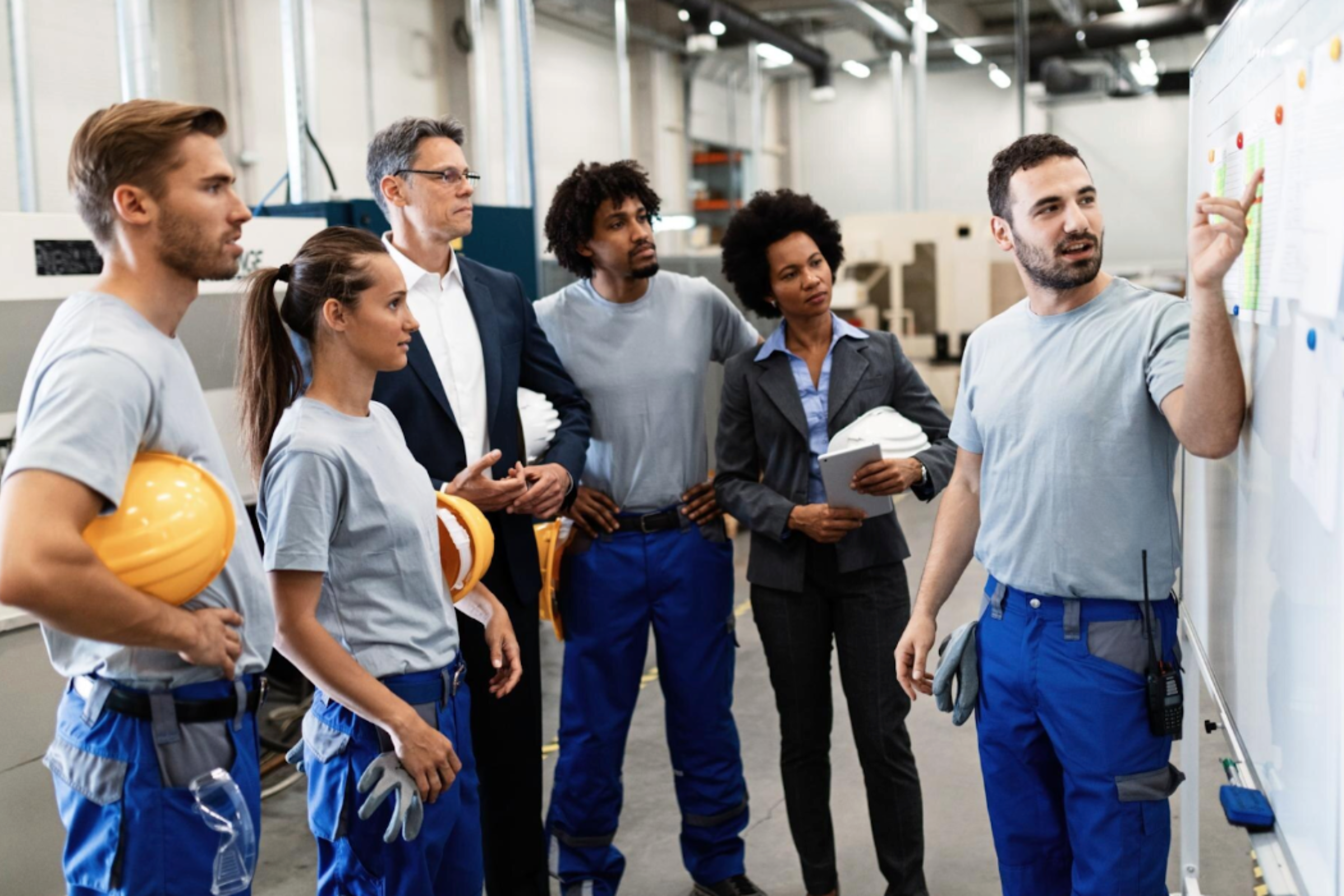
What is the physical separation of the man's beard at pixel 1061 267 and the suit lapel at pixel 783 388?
80 cm

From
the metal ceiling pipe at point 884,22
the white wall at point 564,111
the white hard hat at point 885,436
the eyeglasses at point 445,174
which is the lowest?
the white hard hat at point 885,436

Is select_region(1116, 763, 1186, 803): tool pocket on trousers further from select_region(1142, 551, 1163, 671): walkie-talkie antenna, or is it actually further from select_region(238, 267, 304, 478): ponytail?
select_region(238, 267, 304, 478): ponytail

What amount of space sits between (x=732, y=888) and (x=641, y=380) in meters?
1.21

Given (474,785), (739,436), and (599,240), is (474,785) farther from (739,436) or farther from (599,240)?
(599,240)

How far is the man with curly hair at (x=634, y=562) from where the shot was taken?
261 cm

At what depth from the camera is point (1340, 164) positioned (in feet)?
3.80

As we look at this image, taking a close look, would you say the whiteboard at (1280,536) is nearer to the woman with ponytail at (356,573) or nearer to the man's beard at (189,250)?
the woman with ponytail at (356,573)

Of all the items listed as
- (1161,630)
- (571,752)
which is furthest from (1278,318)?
(571,752)

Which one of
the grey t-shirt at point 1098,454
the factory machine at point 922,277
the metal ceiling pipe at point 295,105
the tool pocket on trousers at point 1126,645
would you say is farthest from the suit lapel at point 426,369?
the factory machine at point 922,277

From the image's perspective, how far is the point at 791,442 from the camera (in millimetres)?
2564

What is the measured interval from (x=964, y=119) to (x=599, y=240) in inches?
532

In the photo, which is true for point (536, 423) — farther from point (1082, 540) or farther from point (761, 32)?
point (761, 32)

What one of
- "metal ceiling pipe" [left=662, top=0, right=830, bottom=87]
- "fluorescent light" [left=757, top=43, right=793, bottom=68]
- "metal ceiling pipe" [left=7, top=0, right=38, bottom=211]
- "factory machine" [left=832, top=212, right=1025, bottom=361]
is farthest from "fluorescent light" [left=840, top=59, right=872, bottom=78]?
"metal ceiling pipe" [left=7, top=0, right=38, bottom=211]

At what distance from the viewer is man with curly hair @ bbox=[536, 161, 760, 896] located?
2.61 m
